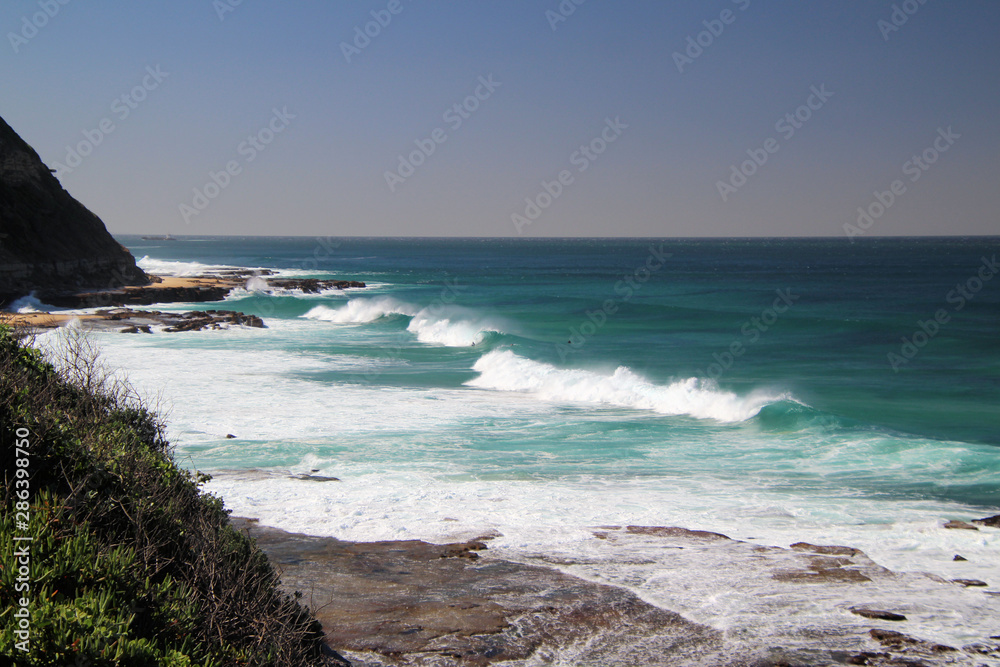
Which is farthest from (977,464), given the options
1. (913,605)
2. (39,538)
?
(39,538)

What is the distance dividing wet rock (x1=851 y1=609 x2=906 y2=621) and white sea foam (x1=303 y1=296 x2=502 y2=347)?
28076 mm

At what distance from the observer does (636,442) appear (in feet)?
56.3

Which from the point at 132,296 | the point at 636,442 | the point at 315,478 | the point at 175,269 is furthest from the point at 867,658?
the point at 175,269

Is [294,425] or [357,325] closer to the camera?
[294,425]

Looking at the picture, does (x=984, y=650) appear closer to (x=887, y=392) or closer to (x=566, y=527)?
(x=566, y=527)

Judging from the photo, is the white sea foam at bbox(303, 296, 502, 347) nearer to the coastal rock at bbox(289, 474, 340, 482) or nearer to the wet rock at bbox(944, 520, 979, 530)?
the coastal rock at bbox(289, 474, 340, 482)

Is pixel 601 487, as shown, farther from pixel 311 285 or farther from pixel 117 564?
pixel 311 285

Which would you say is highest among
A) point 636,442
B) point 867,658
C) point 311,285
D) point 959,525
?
point 311,285

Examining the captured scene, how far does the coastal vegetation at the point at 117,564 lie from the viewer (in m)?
4.14

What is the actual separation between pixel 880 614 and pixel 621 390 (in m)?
14.8

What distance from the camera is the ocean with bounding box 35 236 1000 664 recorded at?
9781 mm

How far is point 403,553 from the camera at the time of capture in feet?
32.4

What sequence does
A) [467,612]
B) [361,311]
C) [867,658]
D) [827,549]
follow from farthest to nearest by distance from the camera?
[361,311]
[827,549]
[467,612]
[867,658]

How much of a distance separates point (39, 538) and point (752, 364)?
27.2 m
